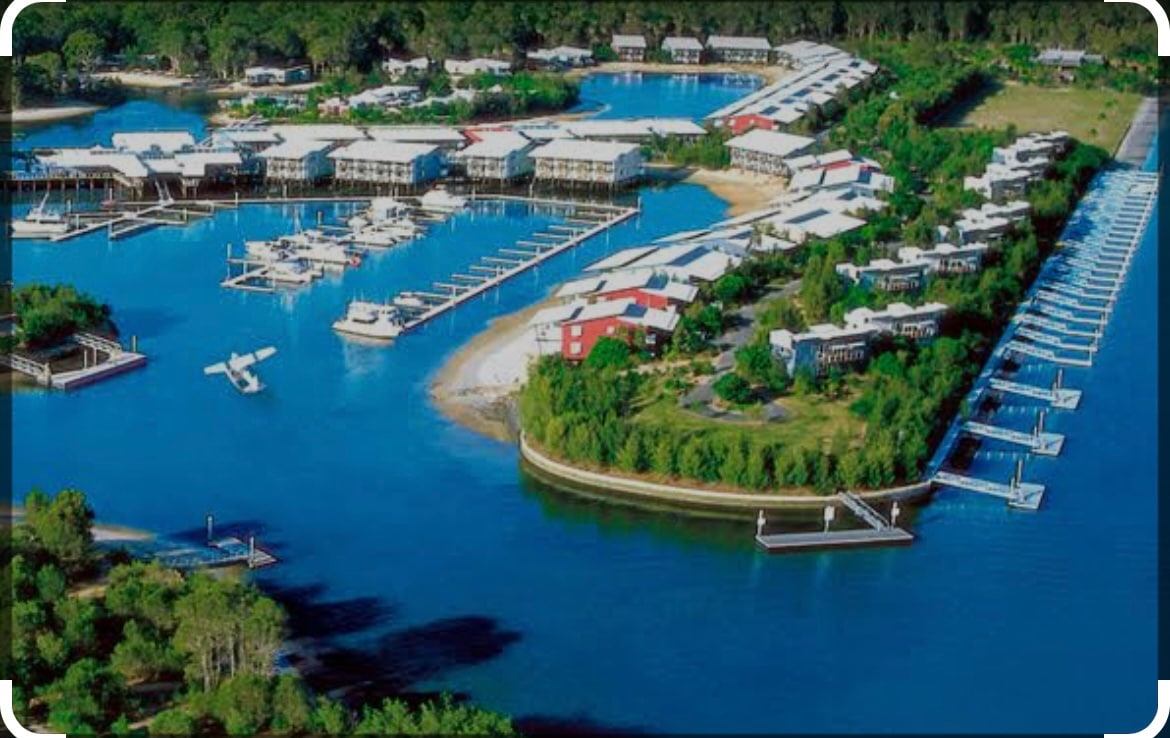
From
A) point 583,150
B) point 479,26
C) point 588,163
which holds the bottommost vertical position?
point 588,163

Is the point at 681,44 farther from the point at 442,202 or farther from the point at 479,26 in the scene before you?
the point at 442,202

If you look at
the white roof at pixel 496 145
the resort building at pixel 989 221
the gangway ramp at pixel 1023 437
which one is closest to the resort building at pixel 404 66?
the white roof at pixel 496 145

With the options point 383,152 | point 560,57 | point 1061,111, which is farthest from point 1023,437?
point 560,57

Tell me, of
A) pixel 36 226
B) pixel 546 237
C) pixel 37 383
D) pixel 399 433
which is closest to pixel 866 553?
pixel 399 433

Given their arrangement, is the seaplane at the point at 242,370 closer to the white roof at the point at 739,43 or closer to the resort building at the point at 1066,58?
the white roof at the point at 739,43

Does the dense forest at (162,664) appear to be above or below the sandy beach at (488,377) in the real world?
below

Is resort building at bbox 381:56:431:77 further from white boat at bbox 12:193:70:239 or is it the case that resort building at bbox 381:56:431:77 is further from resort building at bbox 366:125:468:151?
white boat at bbox 12:193:70:239

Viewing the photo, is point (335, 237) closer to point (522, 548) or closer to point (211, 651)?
point (522, 548)
